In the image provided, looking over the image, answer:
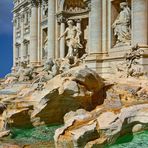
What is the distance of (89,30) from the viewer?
26.1 m

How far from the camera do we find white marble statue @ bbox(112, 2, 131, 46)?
22.9m

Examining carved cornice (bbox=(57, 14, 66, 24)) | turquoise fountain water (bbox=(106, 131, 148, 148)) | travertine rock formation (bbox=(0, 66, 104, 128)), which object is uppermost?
carved cornice (bbox=(57, 14, 66, 24))

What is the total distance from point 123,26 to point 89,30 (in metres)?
3.61

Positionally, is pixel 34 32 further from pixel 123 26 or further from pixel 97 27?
pixel 123 26

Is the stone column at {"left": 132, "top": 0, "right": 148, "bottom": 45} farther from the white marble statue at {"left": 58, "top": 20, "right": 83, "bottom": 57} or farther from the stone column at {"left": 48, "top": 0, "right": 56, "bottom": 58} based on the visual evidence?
the stone column at {"left": 48, "top": 0, "right": 56, "bottom": 58}

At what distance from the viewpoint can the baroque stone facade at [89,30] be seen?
21500mm

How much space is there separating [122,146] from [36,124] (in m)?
5.56

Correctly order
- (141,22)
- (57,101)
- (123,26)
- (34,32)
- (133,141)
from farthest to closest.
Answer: (34,32)
(123,26)
(141,22)
(57,101)
(133,141)

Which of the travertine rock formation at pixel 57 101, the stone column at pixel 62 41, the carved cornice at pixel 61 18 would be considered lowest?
the travertine rock formation at pixel 57 101

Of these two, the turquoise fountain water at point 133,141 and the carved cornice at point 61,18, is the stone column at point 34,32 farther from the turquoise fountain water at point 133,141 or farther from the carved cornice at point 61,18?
the turquoise fountain water at point 133,141

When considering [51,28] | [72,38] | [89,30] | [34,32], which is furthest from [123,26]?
[34,32]

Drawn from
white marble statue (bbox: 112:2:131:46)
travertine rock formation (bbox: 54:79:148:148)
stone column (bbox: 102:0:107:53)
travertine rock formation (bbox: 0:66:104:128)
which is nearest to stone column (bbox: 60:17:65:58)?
stone column (bbox: 102:0:107:53)

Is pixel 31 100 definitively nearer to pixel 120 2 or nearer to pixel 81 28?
pixel 120 2

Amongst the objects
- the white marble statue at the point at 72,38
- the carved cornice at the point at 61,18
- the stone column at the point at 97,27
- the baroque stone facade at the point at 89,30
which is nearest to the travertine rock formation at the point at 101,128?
the baroque stone facade at the point at 89,30
